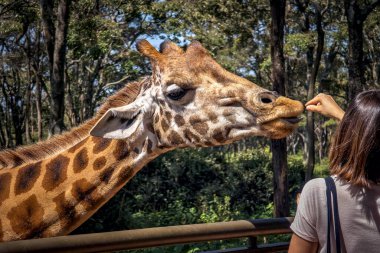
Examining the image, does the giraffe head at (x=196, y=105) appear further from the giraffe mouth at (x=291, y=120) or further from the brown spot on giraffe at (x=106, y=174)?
the brown spot on giraffe at (x=106, y=174)

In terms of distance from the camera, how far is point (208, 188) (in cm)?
1531

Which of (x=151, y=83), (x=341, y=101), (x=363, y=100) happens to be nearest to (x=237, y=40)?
(x=341, y=101)

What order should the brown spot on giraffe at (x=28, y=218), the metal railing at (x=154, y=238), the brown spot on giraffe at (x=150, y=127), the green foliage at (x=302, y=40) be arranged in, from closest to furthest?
1. the metal railing at (x=154, y=238)
2. the brown spot on giraffe at (x=28, y=218)
3. the brown spot on giraffe at (x=150, y=127)
4. the green foliage at (x=302, y=40)

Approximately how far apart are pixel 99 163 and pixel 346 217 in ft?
6.44

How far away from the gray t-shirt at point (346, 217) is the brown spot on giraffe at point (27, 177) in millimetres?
2033

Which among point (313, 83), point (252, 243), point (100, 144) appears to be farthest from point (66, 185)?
point (313, 83)

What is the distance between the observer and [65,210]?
3.39 meters

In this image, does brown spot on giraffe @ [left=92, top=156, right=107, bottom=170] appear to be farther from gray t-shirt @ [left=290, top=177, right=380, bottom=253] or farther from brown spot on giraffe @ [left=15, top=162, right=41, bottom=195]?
gray t-shirt @ [left=290, top=177, right=380, bottom=253]

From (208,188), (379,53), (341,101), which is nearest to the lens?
(208,188)

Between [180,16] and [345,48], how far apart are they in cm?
1029

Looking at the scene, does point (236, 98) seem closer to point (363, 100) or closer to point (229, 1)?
point (363, 100)

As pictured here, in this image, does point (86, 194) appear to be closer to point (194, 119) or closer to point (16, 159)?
point (16, 159)

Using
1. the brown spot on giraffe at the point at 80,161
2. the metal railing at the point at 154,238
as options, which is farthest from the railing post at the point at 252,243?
the brown spot on giraffe at the point at 80,161

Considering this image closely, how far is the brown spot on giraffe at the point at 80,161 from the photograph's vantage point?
3551 millimetres
